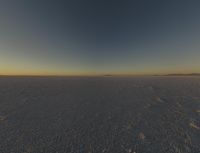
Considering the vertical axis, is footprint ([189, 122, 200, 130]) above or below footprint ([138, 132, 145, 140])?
above

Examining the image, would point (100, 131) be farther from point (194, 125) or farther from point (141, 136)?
point (194, 125)

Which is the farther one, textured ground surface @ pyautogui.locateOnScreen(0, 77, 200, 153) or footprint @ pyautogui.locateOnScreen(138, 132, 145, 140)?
footprint @ pyautogui.locateOnScreen(138, 132, 145, 140)

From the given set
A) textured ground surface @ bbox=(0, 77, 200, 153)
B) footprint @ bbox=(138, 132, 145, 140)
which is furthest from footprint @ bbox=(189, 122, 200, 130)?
footprint @ bbox=(138, 132, 145, 140)

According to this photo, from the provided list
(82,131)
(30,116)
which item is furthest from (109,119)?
(30,116)

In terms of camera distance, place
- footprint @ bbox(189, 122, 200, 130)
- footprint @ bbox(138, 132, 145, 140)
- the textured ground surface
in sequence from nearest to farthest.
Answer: the textured ground surface
footprint @ bbox(138, 132, 145, 140)
footprint @ bbox(189, 122, 200, 130)

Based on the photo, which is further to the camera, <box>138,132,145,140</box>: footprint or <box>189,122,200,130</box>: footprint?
<box>189,122,200,130</box>: footprint

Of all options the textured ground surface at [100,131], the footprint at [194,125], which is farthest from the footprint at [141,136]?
the footprint at [194,125]

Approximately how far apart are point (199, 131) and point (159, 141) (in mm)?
2824

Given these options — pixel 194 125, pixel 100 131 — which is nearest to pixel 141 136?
pixel 100 131

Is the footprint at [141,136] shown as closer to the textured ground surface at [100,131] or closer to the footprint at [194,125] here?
the textured ground surface at [100,131]

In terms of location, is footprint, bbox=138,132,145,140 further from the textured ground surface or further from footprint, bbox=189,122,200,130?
footprint, bbox=189,122,200,130

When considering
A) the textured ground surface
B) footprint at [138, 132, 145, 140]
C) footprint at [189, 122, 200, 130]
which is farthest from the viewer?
footprint at [189, 122, 200, 130]

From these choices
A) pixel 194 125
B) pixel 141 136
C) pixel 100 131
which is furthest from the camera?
pixel 194 125

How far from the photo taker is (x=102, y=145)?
5.72 m
